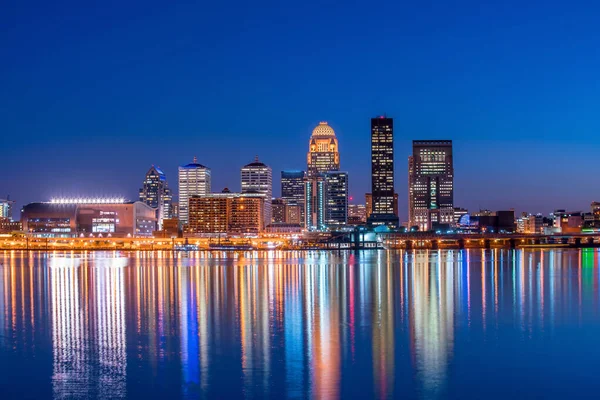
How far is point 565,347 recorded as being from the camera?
1119 inches

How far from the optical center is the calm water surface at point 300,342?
21.7m

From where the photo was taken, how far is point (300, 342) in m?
28.5

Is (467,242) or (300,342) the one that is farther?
(467,242)

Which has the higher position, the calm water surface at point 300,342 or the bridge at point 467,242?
the calm water surface at point 300,342

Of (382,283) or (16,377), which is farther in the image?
(382,283)

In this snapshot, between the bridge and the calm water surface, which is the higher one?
the calm water surface

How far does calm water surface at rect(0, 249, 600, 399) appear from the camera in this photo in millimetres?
21703

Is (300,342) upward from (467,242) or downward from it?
upward

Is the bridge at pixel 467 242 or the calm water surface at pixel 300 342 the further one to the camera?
the bridge at pixel 467 242

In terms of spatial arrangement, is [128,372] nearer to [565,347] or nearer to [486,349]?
[486,349]

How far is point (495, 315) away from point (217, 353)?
16.6m

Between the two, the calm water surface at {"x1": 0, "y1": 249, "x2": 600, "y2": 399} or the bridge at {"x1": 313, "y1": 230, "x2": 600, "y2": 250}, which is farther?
the bridge at {"x1": 313, "y1": 230, "x2": 600, "y2": 250}

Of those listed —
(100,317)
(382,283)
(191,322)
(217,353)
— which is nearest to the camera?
(217,353)

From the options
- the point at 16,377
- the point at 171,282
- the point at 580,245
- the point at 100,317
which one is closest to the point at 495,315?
the point at 100,317
